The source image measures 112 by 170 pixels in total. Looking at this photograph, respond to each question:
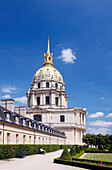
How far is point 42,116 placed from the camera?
271 feet

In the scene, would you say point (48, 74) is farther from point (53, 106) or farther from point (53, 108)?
point (53, 108)

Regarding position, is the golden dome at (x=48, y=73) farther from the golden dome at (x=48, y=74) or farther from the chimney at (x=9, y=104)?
the chimney at (x=9, y=104)

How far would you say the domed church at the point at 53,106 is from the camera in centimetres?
8219

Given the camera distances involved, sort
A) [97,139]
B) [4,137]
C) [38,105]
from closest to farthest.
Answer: [4,137] < [97,139] < [38,105]

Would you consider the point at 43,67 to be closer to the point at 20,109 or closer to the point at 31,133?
the point at 20,109

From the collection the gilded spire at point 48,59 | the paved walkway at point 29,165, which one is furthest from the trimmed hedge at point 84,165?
the gilded spire at point 48,59

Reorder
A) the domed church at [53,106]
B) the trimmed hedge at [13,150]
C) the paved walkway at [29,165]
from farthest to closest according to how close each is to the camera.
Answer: the domed church at [53,106], the trimmed hedge at [13,150], the paved walkway at [29,165]

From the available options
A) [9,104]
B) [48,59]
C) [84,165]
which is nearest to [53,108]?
[48,59]

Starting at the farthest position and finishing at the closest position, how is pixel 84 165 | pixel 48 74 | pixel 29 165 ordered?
1. pixel 48 74
2. pixel 29 165
3. pixel 84 165

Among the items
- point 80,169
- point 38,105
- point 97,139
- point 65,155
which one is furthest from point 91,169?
point 38,105

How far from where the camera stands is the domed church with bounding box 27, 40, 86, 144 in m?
82.2

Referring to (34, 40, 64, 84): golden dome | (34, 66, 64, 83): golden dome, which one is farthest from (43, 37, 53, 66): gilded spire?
(34, 66, 64, 83): golden dome

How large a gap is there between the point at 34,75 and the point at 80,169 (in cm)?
8168

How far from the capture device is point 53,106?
8669cm
